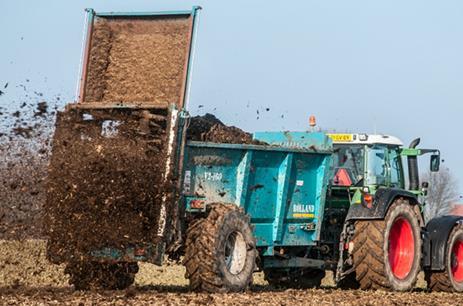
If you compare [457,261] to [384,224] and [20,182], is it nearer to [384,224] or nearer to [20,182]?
[384,224]

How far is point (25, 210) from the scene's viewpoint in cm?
Answer: 1080

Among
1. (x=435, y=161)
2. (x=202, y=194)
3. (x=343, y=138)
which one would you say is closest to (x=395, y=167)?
(x=435, y=161)

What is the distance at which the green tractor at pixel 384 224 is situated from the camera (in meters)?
13.1

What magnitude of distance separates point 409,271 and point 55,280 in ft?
17.8

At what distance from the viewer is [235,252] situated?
36.7 feet

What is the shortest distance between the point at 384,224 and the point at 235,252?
2787 millimetres

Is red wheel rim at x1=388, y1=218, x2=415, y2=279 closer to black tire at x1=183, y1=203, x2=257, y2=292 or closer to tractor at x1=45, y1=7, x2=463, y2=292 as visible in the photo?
tractor at x1=45, y1=7, x2=463, y2=292

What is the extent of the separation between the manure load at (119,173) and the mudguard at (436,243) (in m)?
5.05

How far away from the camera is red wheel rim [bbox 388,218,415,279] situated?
13.8m

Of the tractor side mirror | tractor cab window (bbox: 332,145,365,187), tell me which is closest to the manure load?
tractor cab window (bbox: 332,145,365,187)

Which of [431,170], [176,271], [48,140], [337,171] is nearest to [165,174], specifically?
[48,140]

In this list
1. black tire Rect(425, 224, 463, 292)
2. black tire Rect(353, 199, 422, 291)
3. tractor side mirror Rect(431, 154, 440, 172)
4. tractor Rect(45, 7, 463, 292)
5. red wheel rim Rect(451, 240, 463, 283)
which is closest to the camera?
tractor Rect(45, 7, 463, 292)

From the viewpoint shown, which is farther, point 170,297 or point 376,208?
point 376,208

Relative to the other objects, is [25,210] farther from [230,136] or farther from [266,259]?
[266,259]
